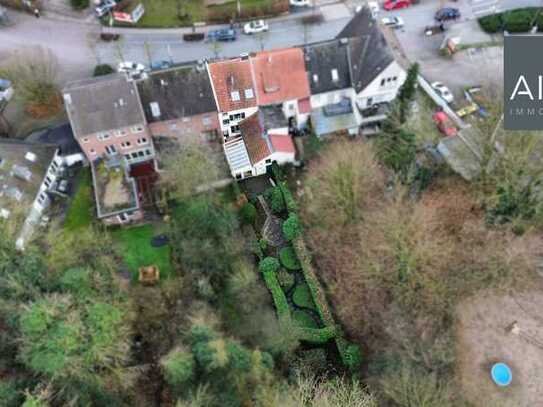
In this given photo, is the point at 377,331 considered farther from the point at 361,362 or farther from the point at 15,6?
the point at 15,6

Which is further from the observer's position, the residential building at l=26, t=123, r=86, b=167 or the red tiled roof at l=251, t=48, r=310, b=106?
the residential building at l=26, t=123, r=86, b=167

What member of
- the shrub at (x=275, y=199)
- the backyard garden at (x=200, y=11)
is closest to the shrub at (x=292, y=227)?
the shrub at (x=275, y=199)

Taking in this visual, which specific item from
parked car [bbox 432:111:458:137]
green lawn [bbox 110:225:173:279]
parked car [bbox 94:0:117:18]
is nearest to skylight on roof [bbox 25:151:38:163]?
green lawn [bbox 110:225:173:279]

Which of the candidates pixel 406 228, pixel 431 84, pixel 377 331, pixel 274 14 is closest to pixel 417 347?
pixel 377 331

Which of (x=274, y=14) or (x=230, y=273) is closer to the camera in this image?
(x=230, y=273)

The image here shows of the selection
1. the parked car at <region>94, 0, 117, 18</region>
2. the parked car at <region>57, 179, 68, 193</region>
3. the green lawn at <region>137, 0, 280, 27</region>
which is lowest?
the parked car at <region>57, 179, 68, 193</region>

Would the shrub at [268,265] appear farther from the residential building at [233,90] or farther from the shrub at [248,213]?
the residential building at [233,90]

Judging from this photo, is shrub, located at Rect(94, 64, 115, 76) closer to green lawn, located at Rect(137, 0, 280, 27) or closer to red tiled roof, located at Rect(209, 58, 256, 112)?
green lawn, located at Rect(137, 0, 280, 27)
